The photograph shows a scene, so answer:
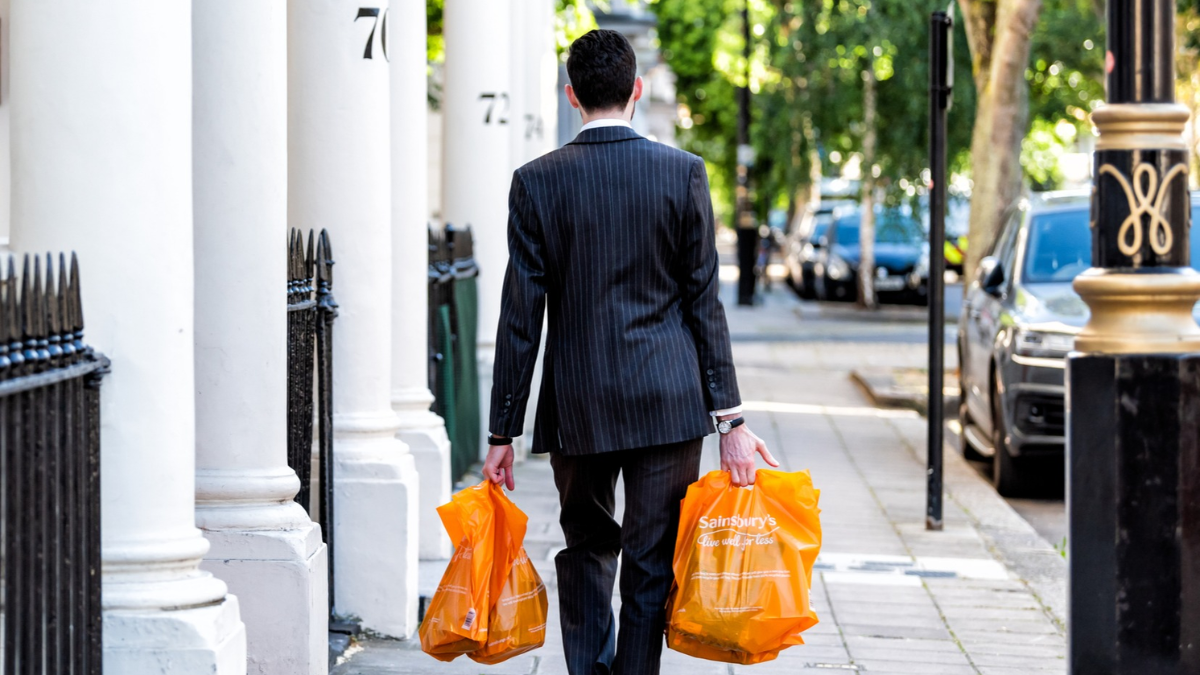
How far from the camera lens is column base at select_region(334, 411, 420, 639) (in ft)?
18.5

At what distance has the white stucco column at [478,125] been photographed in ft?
31.9

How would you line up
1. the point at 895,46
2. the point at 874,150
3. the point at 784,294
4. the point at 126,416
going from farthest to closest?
the point at 784,294
the point at 874,150
the point at 895,46
the point at 126,416

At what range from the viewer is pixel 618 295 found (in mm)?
3980

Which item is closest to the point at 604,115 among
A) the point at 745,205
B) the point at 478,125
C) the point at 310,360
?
the point at 310,360

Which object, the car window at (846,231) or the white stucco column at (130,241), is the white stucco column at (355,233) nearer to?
the white stucco column at (130,241)

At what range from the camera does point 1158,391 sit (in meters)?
3.94

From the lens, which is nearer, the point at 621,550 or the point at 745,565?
the point at 745,565

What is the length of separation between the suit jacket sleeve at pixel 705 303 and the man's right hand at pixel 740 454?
79 millimetres

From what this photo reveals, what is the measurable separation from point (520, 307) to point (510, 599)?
29.6 inches

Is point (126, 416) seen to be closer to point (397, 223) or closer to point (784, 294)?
point (397, 223)

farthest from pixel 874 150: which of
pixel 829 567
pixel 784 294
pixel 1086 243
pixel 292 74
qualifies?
pixel 292 74

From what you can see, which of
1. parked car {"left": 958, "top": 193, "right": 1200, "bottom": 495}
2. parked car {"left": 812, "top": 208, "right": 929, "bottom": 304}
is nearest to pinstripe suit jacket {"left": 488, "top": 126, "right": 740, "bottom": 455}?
parked car {"left": 958, "top": 193, "right": 1200, "bottom": 495}

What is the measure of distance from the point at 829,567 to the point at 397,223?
240 centimetres

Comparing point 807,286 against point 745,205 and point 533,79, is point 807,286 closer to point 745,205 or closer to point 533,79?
point 745,205
